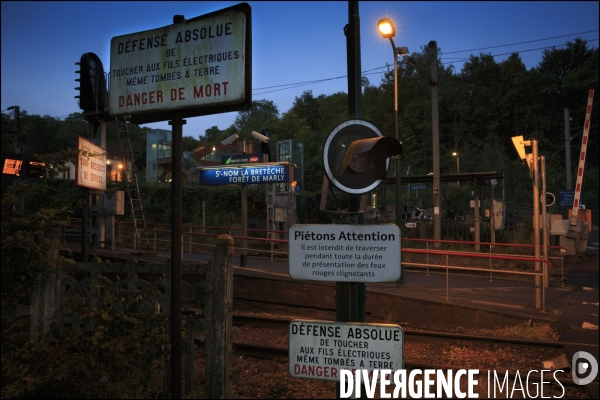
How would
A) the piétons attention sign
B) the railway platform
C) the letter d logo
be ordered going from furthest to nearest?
the railway platform, the letter d logo, the piétons attention sign

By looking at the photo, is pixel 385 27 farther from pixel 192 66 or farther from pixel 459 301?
pixel 192 66

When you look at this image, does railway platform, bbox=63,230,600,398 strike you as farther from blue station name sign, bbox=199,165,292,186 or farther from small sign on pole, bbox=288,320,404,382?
small sign on pole, bbox=288,320,404,382

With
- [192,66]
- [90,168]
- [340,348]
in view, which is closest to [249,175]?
[90,168]

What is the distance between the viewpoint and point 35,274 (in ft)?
17.7

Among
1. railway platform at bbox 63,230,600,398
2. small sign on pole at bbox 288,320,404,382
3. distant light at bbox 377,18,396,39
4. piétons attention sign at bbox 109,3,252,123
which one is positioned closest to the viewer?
small sign on pole at bbox 288,320,404,382

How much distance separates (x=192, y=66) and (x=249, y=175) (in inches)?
449

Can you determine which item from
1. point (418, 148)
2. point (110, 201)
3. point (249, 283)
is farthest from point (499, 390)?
point (418, 148)

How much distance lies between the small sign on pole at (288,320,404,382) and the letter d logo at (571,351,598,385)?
418 cm

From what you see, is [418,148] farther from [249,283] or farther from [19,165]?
[19,165]

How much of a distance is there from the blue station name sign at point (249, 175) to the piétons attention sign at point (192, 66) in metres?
11.0

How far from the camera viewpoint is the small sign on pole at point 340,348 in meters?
3.58

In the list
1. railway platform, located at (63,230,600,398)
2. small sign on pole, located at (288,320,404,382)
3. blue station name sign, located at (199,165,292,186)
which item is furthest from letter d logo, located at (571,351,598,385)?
blue station name sign, located at (199,165,292,186)

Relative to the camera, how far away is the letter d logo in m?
6.59

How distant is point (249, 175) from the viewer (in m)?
15.8
